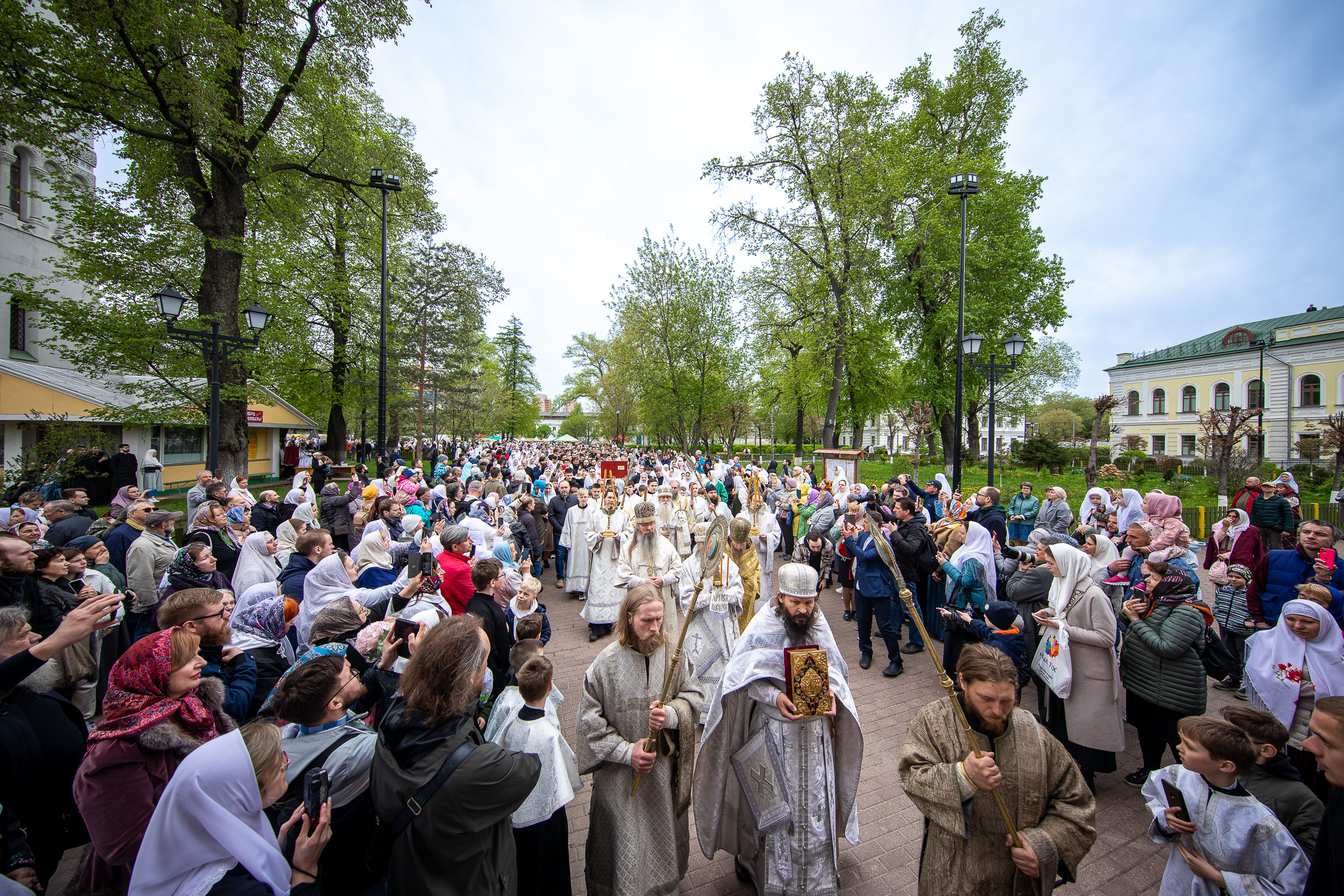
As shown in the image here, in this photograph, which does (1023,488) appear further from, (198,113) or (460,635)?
(198,113)

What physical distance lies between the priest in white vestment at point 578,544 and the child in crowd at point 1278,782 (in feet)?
25.6

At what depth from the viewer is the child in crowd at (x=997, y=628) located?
4867 millimetres

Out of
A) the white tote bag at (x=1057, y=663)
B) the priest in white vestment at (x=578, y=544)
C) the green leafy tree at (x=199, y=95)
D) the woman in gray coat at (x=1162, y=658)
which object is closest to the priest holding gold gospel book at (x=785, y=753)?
the white tote bag at (x=1057, y=663)

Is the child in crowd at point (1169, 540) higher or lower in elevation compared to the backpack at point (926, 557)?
higher

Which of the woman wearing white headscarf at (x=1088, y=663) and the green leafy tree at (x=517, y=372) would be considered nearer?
the woman wearing white headscarf at (x=1088, y=663)

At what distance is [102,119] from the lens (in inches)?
432

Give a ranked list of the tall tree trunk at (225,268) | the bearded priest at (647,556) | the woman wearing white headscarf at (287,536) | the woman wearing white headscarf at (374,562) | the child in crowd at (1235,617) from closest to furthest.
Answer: the woman wearing white headscarf at (374,562)
the child in crowd at (1235,617)
the woman wearing white headscarf at (287,536)
the bearded priest at (647,556)
the tall tree trunk at (225,268)

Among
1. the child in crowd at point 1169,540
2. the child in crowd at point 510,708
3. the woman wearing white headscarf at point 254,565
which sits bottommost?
the child in crowd at point 510,708

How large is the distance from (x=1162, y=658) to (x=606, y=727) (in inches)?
165

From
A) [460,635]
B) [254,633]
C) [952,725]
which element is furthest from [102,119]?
A: [952,725]

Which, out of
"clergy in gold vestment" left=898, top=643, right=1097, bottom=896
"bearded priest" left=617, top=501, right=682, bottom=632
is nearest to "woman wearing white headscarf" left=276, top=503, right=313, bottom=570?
"bearded priest" left=617, top=501, right=682, bottom=632

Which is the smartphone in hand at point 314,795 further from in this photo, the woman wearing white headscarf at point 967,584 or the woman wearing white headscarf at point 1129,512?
the woman wearing white headscarf at point 1129,512

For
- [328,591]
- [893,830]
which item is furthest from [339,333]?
[893,830]

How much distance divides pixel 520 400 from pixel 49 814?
2171 inches
